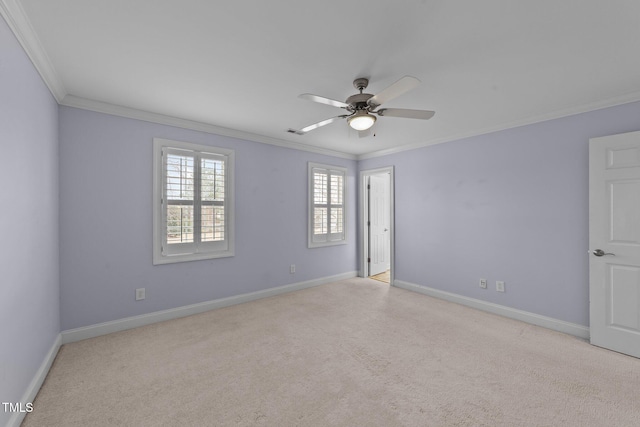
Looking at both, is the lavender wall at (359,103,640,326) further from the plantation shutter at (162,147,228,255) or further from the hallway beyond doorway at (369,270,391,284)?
the plantation shutter at (162,147,228,255)

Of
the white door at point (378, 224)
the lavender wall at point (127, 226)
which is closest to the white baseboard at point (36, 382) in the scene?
the lavender wall at point (127, 226)

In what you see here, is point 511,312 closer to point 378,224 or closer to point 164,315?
point 378,224

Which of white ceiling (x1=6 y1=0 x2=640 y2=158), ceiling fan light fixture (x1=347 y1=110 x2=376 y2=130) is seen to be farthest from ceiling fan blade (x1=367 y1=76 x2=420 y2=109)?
white ceiling (x1=6 y1=0 x2=640 y2=158)

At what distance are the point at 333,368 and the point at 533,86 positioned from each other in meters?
3.03

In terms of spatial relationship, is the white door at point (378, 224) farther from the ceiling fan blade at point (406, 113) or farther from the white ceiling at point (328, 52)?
the ceiling fan blade at point (406, 113)

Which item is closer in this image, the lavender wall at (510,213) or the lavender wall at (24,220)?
the lavender wall at (24,220)

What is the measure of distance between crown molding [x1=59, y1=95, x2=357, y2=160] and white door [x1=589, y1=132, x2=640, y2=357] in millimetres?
3610

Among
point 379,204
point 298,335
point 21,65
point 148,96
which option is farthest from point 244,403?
point 379,204

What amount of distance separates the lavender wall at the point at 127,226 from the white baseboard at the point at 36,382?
346 mm

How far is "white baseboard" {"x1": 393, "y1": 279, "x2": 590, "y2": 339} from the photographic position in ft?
9.78

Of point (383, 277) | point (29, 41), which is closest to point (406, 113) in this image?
point (29, 41)

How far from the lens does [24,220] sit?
1.86 metres

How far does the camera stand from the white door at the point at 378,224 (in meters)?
5.55

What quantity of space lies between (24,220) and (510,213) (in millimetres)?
4645
